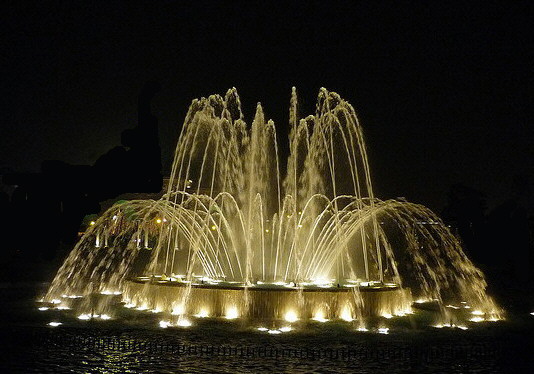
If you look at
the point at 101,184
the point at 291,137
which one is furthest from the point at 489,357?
the point at 291,137

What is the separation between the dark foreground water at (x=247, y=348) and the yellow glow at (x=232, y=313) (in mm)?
663

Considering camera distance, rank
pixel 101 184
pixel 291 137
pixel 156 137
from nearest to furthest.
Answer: pixel 156 137 → pixel 101 184 → pixel 291 137

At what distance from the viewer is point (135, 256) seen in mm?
35094

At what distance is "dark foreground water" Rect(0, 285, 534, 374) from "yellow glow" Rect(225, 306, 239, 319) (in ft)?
2.18

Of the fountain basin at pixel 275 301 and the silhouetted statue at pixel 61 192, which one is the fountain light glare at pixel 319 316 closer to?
the fountain basin at pixel 275 301

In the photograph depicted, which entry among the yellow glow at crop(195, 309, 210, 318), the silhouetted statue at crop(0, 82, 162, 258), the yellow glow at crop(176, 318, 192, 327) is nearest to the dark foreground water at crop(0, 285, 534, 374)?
the yellow glow at crop(176, 318, 192, 327)

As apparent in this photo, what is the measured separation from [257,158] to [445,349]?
47.7ft

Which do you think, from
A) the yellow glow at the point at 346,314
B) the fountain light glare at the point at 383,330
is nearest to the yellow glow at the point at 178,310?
the yellow glow at the point at 346,314

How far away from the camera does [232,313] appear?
15.7m

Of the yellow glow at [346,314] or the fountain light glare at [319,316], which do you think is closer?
the fountain light glare at [319,316]

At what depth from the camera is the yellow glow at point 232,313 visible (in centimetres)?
1570

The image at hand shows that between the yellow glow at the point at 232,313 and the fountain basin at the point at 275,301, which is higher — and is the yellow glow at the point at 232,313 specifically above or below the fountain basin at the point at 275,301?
below

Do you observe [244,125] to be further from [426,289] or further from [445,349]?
[445,349]

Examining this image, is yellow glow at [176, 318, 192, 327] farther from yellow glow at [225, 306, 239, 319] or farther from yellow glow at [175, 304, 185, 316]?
yellow glow at [225, 306, 239, 319]
